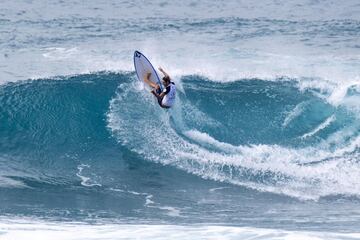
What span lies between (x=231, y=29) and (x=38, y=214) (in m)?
16.6

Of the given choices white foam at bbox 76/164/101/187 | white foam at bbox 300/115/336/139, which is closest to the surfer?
white foam at bbox 76/164/101/187

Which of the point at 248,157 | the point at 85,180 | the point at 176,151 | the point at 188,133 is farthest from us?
the point at 188,133

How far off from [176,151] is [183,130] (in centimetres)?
122

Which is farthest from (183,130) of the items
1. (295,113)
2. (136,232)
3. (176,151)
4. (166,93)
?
(136,232)

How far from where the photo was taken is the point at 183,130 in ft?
65.9

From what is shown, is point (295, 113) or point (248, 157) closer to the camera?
point (248, 157)

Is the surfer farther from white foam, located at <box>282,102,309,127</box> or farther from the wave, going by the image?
white foam, located at <box>282,102,309,127</box>

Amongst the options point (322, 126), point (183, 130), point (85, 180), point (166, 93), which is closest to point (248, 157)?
point (183, 130)

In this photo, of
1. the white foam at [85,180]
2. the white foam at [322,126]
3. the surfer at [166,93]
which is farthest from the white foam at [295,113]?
the white foam at [85,180]

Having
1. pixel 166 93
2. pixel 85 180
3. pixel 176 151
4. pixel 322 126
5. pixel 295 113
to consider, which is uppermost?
pixel 295 113

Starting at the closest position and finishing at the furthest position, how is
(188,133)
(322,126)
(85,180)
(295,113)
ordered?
(85,180), (188,133), (322,126), (295,113)

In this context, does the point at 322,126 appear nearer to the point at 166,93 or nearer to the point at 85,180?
the point at 166,93

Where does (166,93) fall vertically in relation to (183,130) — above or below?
above

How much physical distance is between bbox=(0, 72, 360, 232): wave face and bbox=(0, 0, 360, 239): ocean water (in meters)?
0.05
